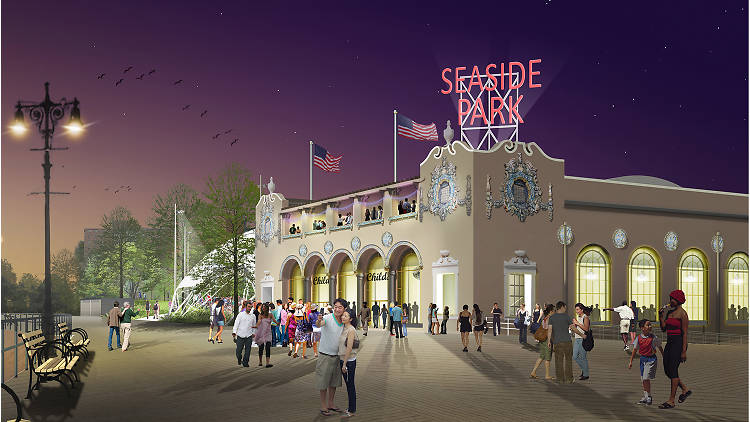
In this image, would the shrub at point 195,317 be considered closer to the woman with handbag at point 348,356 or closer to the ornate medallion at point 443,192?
the ornate medallion at point 443,192

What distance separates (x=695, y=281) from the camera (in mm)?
45688

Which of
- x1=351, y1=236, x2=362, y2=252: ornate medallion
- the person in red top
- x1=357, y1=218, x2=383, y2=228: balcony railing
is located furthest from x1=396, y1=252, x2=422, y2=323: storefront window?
the person in red top

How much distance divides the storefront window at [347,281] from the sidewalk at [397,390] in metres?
24.6

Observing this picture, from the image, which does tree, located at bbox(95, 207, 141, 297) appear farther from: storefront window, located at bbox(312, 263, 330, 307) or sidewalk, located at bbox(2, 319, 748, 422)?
sidewalk, located at bbox(2, 319, 748, 422)

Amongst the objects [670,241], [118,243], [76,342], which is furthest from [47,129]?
[118,243]

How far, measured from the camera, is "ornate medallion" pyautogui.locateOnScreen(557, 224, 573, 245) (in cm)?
4094

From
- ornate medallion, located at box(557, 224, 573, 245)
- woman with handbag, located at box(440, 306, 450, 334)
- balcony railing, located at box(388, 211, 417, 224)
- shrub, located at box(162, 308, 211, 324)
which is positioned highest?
balcony railing, located at box(388, 211, 417, 224)

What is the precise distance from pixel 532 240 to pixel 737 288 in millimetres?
15096

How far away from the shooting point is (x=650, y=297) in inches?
1727

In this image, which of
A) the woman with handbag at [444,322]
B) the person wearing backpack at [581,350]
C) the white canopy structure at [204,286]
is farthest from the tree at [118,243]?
the person wearing backpack at [581,350]

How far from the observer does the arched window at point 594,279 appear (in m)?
41.8

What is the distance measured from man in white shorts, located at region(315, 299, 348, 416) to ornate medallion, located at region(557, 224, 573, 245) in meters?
29.4

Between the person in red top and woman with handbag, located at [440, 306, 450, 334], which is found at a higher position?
the person in red top

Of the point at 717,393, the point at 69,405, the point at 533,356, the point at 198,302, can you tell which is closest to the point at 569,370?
the point at 717,393
